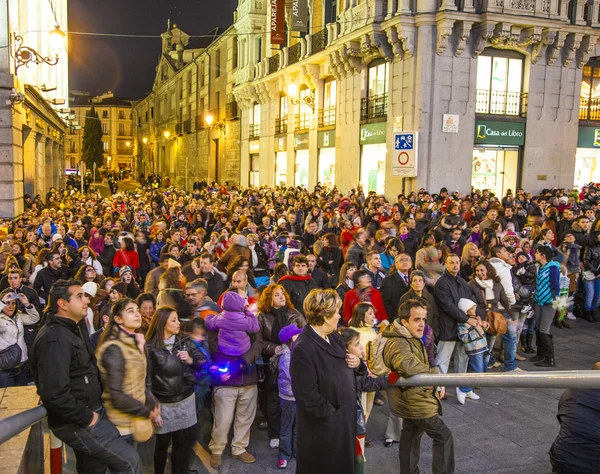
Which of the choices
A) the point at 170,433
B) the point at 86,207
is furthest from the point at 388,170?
the point at 170,433

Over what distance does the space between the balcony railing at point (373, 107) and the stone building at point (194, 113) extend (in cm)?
1793

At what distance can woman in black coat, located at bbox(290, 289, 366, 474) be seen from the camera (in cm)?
407

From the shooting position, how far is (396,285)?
8.33 metres

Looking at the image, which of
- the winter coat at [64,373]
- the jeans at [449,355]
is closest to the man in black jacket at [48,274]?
the winter coat at [64,373]

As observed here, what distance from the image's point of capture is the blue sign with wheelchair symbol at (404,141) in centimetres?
1938

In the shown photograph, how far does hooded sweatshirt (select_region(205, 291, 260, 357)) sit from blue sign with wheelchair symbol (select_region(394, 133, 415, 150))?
14398 mm

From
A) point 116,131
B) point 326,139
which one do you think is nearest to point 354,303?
point 326,139

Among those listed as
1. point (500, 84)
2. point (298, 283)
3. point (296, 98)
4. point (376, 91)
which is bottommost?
point (298, 283)

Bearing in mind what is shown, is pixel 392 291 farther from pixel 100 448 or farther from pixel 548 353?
pixel 100 448

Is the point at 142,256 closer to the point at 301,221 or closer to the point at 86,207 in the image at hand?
the point at 301,221

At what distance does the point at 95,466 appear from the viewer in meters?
4.30

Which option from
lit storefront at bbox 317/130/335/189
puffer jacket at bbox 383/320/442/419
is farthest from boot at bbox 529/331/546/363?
lit storefront at bbox 317/130/335/189

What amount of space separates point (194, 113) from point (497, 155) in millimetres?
36677

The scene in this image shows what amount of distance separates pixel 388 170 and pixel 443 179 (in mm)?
2307
